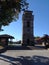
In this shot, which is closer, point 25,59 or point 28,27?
point 25,59

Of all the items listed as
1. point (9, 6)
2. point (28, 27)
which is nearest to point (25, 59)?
point (9, 6)

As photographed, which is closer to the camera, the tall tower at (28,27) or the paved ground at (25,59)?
the paved ground at (25,59)

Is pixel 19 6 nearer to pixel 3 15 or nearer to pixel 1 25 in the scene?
pixel 3 15

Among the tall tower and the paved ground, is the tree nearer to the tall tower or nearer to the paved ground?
the paved ground

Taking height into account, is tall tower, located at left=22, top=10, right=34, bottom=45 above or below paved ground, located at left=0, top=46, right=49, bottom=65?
above

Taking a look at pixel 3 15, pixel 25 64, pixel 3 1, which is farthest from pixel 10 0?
pixel 25 64

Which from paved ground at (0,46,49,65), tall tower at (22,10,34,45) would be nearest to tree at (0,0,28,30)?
paved ground at (0,46,49,65)

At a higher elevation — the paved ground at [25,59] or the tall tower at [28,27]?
the tall tower at [28,27]

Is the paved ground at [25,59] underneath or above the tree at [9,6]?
underneath

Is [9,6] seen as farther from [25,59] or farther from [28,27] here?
[28,27]

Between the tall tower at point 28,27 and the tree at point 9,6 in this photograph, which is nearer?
the tree at point 9,6

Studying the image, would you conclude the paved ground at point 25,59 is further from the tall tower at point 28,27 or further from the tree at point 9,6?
A: the tall tower at point 28,27

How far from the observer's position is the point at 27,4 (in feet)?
62.1

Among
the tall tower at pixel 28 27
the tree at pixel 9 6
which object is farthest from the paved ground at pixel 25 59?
the tall tower at pixel 28 27
